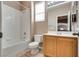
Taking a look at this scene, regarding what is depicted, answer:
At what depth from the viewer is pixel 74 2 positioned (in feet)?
5.64

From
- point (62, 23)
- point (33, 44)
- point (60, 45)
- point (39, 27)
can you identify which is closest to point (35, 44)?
point (33, 44)

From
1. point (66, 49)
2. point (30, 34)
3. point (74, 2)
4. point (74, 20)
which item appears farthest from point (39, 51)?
point (74, 2)

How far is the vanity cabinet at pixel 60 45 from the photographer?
6.16 ft

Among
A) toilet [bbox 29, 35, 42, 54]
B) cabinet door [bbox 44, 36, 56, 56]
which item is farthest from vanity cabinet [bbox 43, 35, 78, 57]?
toilet [bbox 29, 35, 42, 54]

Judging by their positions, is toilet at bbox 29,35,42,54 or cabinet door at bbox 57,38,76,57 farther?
cabinet door at bbox 57,38,76,57

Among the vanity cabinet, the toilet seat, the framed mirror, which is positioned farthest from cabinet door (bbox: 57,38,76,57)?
the toilet seat

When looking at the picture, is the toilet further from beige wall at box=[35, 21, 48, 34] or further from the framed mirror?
the framed mirror

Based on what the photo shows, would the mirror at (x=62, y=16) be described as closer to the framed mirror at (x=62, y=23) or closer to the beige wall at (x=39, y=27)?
the framed mirror at (x=62, y=23)

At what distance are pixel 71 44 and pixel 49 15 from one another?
661 millimetres

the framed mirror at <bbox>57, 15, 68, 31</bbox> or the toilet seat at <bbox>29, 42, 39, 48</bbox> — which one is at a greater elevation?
the framed mirror at <bbox>57, 15, 68, 31</bbox>

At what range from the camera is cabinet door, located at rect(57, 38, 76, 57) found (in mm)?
1916

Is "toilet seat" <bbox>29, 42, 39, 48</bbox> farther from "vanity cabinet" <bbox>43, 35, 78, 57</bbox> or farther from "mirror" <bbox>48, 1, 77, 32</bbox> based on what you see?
"mirror" <bbox>48, 1, 77, 32</bbox>

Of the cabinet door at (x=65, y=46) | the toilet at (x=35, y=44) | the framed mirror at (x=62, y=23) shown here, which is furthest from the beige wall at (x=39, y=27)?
the cabinet door at (x=65, y=46)

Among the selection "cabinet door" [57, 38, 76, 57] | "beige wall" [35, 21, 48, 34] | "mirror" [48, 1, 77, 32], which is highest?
"mirror" [48, 1, 77, 32]
